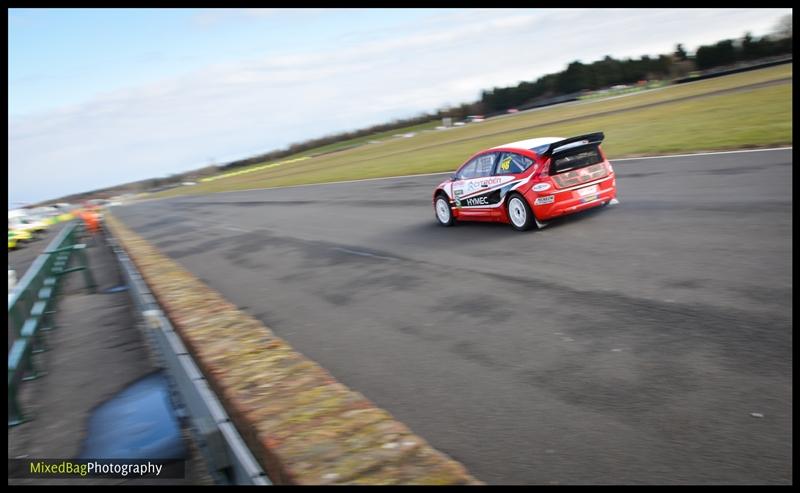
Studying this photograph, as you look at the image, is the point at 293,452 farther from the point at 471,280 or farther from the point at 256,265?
the point at 256,265

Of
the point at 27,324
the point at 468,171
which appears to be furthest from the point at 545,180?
the point at 27,324

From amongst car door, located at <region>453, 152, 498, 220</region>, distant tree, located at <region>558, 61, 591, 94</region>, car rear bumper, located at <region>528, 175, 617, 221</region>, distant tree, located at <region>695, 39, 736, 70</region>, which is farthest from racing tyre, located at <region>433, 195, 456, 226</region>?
distant tree, located at <region>558, 61, 591, 94</region>

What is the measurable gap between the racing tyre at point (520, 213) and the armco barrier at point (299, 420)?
6.10m

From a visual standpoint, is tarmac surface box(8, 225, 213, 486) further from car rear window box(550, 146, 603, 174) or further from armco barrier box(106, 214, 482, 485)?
car rear window box(550, 146, 603, 174)

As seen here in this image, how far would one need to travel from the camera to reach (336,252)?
13.1 m

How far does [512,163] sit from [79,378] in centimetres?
781

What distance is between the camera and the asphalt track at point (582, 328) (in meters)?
4.07

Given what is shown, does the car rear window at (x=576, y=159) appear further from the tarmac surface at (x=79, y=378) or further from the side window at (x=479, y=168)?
the tarmac surface at (x=79, y=378)

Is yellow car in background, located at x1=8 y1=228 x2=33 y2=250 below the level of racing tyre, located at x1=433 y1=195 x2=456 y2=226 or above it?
below

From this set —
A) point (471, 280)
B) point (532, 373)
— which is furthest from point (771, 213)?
point (532, 373)

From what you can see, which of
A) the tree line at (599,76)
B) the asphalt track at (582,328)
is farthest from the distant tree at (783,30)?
the asphalt track at (582,328)

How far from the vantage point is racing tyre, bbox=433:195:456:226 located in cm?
1391

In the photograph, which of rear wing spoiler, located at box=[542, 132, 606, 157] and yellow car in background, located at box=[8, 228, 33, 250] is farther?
yellow car in background, located at box=[8, 228, 33, 250]

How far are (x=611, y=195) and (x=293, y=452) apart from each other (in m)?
9.50
